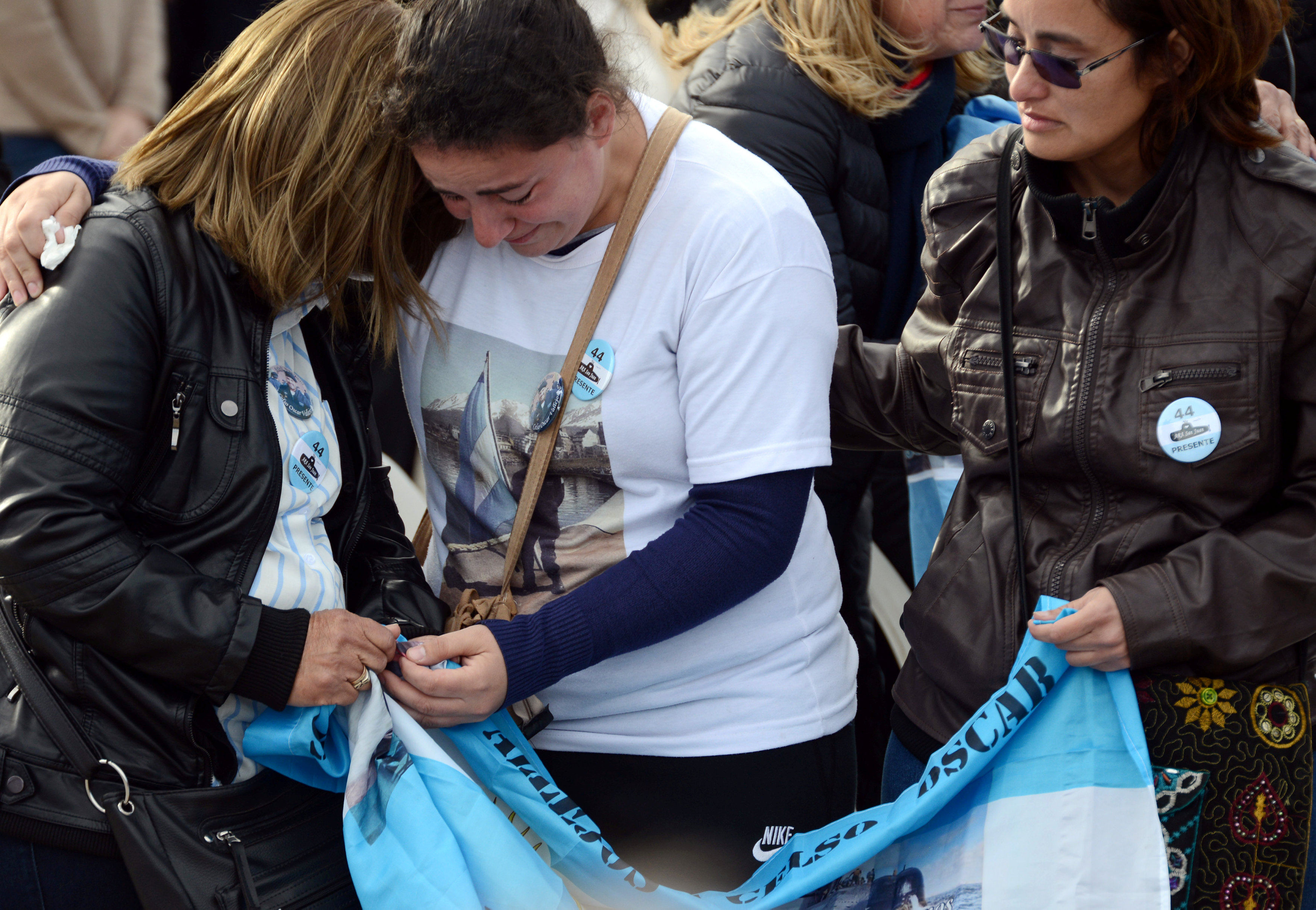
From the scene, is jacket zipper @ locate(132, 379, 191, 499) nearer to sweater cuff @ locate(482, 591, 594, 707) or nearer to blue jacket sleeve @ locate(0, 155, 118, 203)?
blue jacket sleeve @ locate(0, 155, 118, 203)

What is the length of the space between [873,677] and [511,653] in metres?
1.65

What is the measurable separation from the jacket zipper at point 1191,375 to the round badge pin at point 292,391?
1.05 metres

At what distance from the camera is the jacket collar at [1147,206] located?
1.47 meters

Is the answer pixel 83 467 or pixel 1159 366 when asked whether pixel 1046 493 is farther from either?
pixel 83 467

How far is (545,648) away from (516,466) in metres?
0.26

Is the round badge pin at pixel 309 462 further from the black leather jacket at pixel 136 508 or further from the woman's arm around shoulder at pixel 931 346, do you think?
the woman's arm around shoulder at pixel 931 346

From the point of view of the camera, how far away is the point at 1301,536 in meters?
1.44

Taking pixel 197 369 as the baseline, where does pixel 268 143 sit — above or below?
above

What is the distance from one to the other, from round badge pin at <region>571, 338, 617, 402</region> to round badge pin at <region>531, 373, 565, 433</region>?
2 centimetres

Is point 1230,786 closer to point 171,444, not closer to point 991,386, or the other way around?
point 991,386

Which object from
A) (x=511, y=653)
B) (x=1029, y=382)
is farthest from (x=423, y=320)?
(x=1029, y=382)

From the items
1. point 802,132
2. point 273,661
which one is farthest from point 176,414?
point 802,132

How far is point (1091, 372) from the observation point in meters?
1.52

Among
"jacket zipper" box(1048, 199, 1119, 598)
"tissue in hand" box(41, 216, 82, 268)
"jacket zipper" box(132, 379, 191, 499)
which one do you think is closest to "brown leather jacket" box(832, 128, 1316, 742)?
"jacket zipper" box(1048, 199, 1119, 598)
